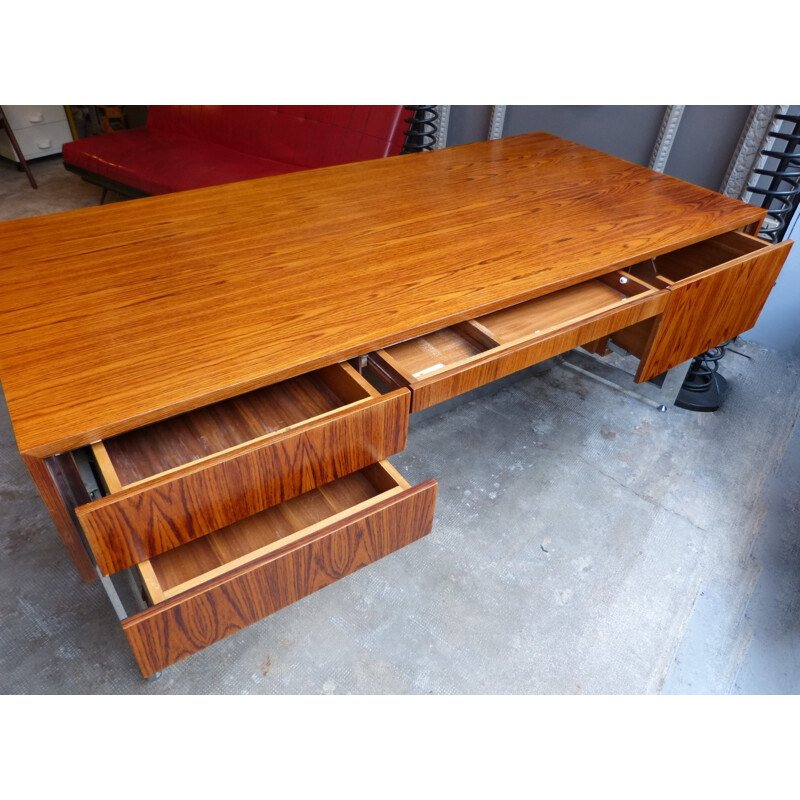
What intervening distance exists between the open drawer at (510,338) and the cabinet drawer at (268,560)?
159 millimetres

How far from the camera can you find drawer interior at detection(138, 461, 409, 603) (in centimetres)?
89

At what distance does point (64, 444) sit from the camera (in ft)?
2.45

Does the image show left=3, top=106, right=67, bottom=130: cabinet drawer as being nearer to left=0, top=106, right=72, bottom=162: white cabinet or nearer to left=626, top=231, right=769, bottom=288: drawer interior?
left=0, top=106, right=72, bottom=162: white cabinet

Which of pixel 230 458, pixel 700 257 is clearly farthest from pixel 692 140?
pixel 230 458

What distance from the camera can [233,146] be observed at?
8.24ft

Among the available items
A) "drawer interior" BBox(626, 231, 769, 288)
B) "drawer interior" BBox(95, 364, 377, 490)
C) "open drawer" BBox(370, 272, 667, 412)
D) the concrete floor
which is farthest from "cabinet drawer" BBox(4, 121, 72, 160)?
"drawer interior" BBox(626, 231, 769, 288)

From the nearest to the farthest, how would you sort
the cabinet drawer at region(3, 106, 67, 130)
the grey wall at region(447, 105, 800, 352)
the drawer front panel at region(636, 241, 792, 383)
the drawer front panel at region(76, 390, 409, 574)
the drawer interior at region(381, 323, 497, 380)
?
the drawer front panel at region(76, 390, 409, 574) < the drawer interior at region(381, 323, 497, 380) < the drawer front panel at region(636, 241, 792, 383) < the grey wall at region(447, 105, 800, 352) < the cabinet drawer at region(3, 106, 67, 130)

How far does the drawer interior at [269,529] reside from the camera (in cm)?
89

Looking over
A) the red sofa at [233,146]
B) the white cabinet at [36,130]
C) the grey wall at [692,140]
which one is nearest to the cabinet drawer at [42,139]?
the white cabinet at [36,130]

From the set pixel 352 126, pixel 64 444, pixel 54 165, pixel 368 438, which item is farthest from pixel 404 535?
pixel 54 165

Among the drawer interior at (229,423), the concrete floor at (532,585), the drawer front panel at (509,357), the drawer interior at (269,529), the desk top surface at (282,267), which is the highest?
the desk top surface at (282,267)

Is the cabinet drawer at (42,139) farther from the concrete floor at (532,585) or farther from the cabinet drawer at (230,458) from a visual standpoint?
the cabinet drawer at (230,458)

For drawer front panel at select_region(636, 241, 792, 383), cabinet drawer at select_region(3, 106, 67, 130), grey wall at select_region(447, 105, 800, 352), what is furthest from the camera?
cabinet drawer at select_region(3, 106, 67, 130)

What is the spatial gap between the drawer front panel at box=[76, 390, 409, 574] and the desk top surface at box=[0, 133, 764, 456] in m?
0.09
